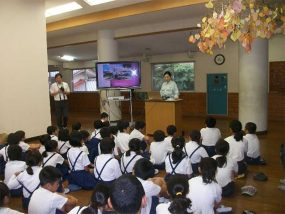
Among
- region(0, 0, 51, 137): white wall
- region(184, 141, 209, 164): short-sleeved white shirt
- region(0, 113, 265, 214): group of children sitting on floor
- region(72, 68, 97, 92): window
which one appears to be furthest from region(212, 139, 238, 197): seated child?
region(72, 68, 97, 92): window

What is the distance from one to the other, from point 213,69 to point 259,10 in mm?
8468

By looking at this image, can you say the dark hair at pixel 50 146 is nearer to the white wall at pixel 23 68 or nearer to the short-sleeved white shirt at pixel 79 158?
the short-sleeved white shirt at pixel 79 158

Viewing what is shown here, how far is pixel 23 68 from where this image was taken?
6.57 meters

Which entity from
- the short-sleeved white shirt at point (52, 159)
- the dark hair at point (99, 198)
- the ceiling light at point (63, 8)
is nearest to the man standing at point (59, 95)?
the ceiling light at point (63, 8)

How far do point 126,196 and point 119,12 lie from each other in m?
6.66

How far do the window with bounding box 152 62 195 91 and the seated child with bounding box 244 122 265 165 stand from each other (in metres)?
6.25

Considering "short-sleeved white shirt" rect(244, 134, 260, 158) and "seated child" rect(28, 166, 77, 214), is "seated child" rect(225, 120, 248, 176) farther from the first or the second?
"seated child" rect(28, 166, 77, 214)

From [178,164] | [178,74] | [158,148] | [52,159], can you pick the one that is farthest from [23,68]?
[178,74]

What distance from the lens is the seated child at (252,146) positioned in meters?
4.75

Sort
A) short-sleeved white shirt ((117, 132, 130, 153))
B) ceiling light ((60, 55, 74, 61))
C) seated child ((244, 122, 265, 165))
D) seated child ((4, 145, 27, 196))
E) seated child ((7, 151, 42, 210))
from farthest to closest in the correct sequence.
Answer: ceiling light ((60, 55, 74, 61)) < short-sleeved white shirt ((117, 132, 130, 153)) < seated child ((244, 122, 265, 165)) < seated child ((4, 145, 27, 196)) < seated child ((7, 151, 42, 210))

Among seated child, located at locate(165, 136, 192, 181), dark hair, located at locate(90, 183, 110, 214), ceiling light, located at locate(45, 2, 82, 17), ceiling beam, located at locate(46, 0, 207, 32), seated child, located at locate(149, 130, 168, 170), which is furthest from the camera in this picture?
ceiling light, located at locate(45, 2, 82, 17)

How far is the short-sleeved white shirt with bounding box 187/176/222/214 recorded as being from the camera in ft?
8.78

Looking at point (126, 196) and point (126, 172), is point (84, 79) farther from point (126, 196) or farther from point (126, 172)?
point (126, 196)

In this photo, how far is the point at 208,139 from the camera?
507 cm
